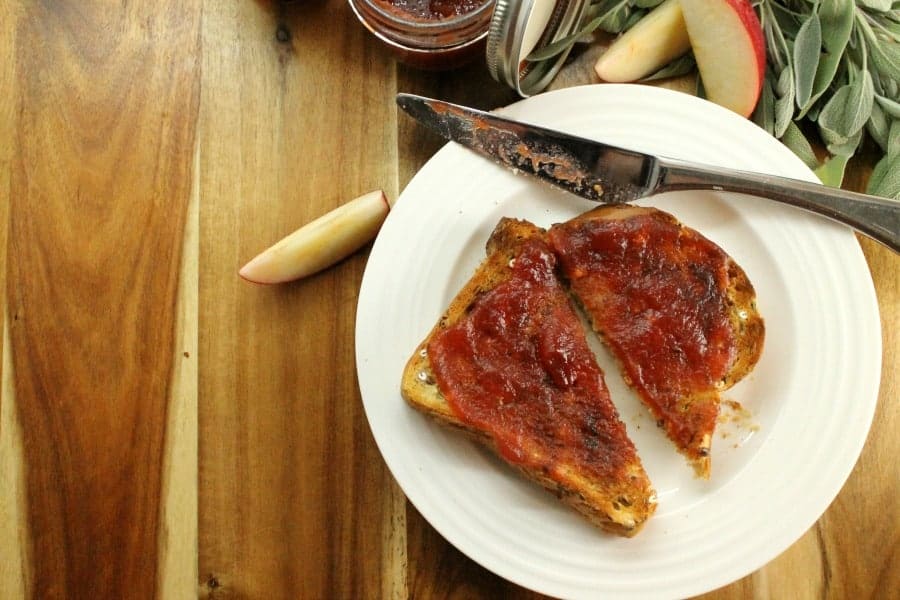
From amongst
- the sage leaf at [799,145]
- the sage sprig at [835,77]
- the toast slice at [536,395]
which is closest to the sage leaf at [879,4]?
the sage sprig at [835,77]

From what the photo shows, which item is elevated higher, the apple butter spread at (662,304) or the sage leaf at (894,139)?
the sage leaf at (894,139)

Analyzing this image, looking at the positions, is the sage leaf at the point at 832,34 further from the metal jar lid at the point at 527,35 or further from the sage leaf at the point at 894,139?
the metal jar lid at the point at 527,35

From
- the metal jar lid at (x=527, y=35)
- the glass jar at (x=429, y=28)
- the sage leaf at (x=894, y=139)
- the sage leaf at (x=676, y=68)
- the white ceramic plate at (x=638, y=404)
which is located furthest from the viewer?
the sage leaf at (x=676, y=68)

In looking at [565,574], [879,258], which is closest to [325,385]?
[565,574]

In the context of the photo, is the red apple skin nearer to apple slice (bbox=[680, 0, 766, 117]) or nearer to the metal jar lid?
apple slice (bbox=[680, 0, 766, 117])

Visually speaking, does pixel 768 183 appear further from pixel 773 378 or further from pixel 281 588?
pixel 281 588

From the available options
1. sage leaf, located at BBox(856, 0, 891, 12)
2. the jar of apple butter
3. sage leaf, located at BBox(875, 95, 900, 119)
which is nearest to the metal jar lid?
the jar of apple butter

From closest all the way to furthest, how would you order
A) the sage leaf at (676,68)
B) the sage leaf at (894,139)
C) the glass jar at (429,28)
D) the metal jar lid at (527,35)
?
1. the metal jar lid at (527,35)
2. the glass jar at (429,28)
3. the sage leaf at (894,139)
4. the sage leaf at (676,68)

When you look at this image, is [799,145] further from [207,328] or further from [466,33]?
[207,328]
